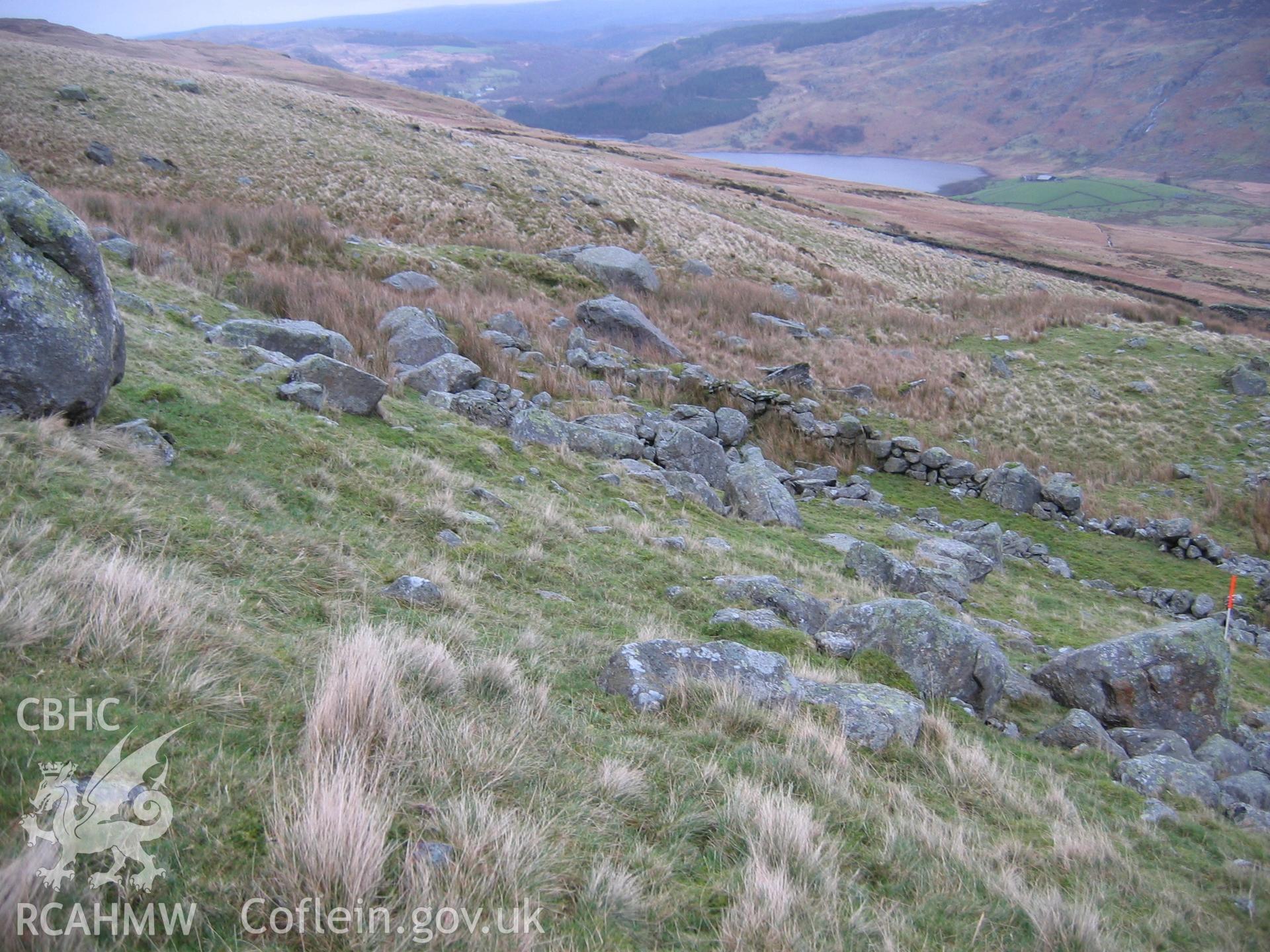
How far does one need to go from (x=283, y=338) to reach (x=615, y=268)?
1664 cm

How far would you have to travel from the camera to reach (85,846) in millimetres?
2326

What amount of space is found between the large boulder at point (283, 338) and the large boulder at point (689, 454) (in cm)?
576

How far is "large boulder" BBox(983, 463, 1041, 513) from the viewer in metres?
15.9

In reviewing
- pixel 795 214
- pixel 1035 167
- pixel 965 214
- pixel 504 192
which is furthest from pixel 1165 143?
pixel 504 192

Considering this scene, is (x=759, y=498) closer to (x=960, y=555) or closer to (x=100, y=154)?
(x=960, y=555)

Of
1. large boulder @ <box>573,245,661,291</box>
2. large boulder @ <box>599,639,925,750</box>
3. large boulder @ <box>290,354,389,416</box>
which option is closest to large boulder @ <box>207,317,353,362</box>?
large boulder @ <box>290,354,389,416</box>

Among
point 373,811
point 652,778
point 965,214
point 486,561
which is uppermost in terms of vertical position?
point 373,811

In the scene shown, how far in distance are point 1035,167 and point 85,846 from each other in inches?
7975

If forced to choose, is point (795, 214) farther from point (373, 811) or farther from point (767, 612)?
point (373, 811)

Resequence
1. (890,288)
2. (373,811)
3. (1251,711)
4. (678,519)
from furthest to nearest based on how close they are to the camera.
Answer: (890,288) → (678,519) → (1251,711) → (373,811)

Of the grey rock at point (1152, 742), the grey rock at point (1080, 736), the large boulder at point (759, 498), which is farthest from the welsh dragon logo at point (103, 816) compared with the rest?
the large boulder at point (759, 498)

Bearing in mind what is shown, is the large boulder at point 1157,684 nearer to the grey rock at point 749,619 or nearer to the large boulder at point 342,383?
the grey rock at point 749,619

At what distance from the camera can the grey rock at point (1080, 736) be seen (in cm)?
592

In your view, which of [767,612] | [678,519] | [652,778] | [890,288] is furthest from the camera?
[890,288]
